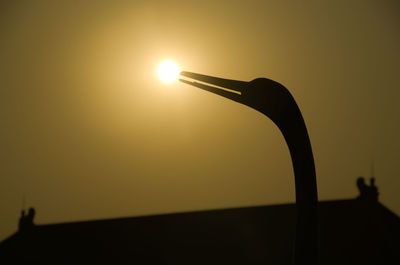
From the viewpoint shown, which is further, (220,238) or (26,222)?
(26,222)

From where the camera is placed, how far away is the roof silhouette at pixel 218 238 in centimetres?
1390

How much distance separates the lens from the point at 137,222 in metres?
16.2

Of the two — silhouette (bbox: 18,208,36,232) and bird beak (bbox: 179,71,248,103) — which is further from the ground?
bird beak (bbox: 179,71,248,103)

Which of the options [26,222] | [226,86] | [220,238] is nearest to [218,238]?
[220,238]

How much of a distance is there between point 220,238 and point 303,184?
1148 centimetres

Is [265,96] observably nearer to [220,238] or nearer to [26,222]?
[220,238]

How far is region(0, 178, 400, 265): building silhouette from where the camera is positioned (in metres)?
13.9

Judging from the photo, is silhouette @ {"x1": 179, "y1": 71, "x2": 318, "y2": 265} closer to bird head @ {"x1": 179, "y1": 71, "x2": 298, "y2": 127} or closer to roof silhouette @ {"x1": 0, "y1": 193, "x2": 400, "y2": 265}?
bird head @ {"x1": 179, "y1": 71, "x2": 298, "y2": 127}

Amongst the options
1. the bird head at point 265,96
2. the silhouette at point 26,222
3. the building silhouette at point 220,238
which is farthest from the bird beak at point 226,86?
the silhouette at point 26,222

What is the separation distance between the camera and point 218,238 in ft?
47.4

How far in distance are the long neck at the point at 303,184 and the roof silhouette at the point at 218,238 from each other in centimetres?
1024

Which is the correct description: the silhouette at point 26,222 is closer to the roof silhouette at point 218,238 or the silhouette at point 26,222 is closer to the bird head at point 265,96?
the roof silhouette at point 218,238

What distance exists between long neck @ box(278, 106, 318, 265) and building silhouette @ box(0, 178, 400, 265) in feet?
33.5

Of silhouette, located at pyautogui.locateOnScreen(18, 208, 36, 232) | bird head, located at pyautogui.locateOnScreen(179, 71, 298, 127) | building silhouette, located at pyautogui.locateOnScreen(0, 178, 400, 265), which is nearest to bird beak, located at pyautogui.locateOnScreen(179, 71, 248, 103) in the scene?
bird head, located at pyautogui.locateOnScreen(179, 71, 298, 127)
